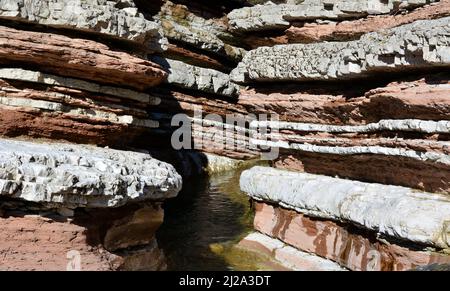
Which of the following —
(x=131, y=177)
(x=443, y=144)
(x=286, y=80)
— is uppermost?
(x=286, y=80)

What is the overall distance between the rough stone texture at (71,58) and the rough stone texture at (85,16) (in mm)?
253

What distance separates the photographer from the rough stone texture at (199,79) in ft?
50.6

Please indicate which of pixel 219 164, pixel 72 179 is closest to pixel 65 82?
pixel 72 179

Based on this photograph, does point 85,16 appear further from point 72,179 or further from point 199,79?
point 199,79

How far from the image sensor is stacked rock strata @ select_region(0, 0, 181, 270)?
18.8ft

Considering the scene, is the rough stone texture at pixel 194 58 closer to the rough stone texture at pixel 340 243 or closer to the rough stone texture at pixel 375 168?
the rough stone texture at pixel 375 168

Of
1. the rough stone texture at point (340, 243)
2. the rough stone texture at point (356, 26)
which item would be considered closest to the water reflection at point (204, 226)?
the rough stone texture at point (340, 243)

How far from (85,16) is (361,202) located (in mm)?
5510

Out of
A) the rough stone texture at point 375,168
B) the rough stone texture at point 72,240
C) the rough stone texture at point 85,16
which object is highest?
the rough stone texture at point 85,16

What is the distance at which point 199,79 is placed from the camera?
1582 centimetres
